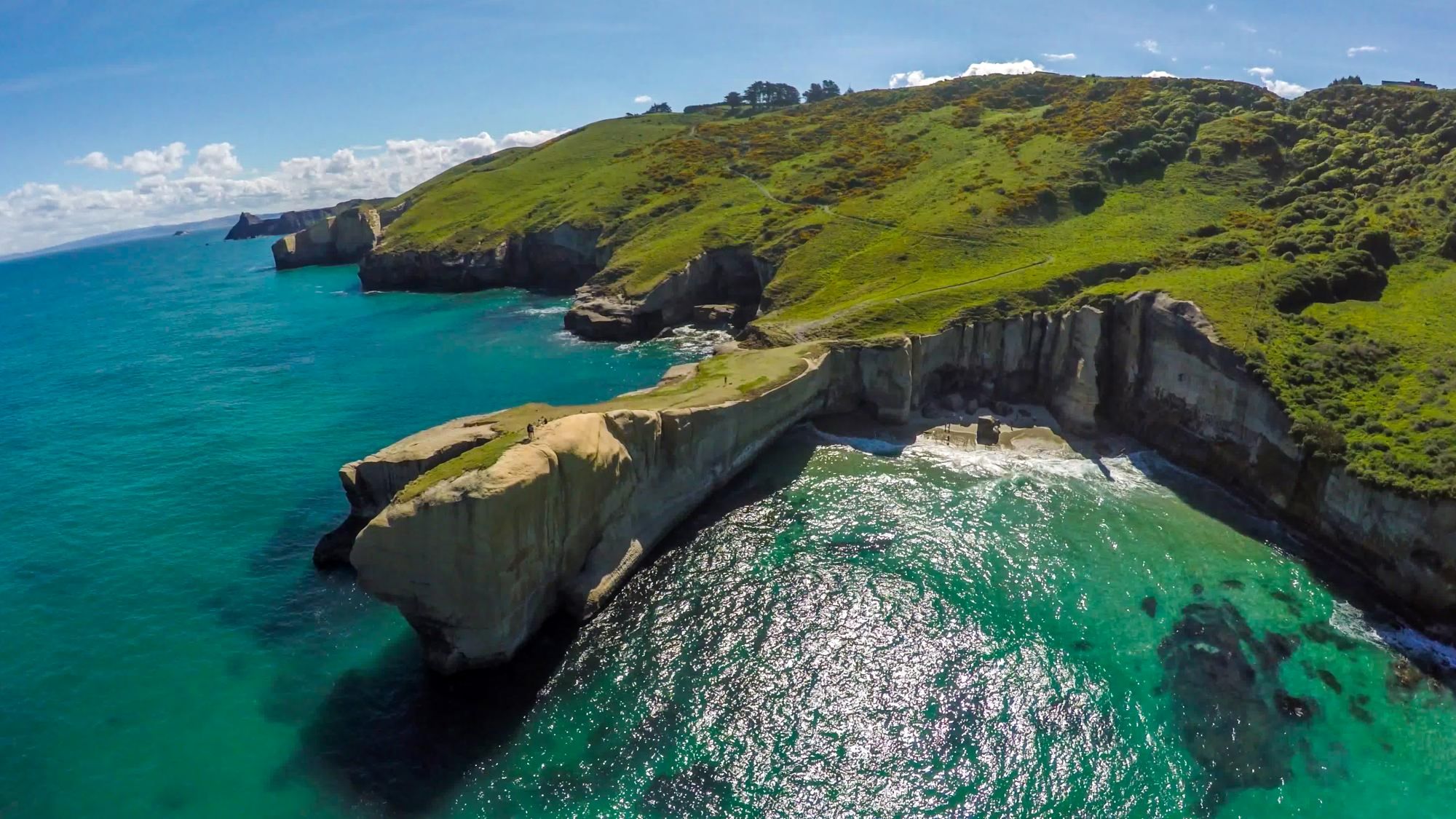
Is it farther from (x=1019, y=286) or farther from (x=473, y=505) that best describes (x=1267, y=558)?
(x=473, y=505)

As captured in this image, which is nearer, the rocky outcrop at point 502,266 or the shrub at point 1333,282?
the shrub at point 1333,282

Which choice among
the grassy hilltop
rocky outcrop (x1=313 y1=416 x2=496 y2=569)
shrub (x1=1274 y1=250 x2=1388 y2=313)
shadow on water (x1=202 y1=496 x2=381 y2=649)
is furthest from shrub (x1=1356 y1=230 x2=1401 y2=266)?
shadow on water (x1=202 y1=496 x2=381 y2=649)

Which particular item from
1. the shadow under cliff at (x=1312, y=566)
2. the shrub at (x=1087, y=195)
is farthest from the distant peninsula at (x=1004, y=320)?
the shadow under cliff at (x=1312, y=566)

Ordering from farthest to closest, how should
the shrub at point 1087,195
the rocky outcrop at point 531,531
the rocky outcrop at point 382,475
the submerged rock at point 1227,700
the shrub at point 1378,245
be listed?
the shrub at point 1087,195, the shrub at point 1378,245, the rocky outcrop at point 382,475, the rocky outcrop at point 531,531, the submerged rock at point 1227,700

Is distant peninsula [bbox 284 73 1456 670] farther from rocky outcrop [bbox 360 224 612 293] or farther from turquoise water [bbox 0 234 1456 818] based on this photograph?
turquoise water [bbox 0 234 1456 818]

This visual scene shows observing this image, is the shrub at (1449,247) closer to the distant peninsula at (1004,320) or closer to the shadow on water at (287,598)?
the distant peninsula at (1004,320)

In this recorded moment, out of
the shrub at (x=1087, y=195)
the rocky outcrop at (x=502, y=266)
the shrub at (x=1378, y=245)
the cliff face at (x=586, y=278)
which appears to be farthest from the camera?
the rocky outcrop at (x=502, y=266)

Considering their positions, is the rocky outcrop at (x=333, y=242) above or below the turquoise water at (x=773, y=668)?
above

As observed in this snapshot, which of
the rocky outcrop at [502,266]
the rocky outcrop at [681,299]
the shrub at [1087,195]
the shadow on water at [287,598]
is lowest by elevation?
the shadow on water at [287,598]

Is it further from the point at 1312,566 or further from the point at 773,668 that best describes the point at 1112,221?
the point at 773,668

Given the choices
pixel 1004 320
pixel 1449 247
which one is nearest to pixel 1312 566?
pixel 1004 320
